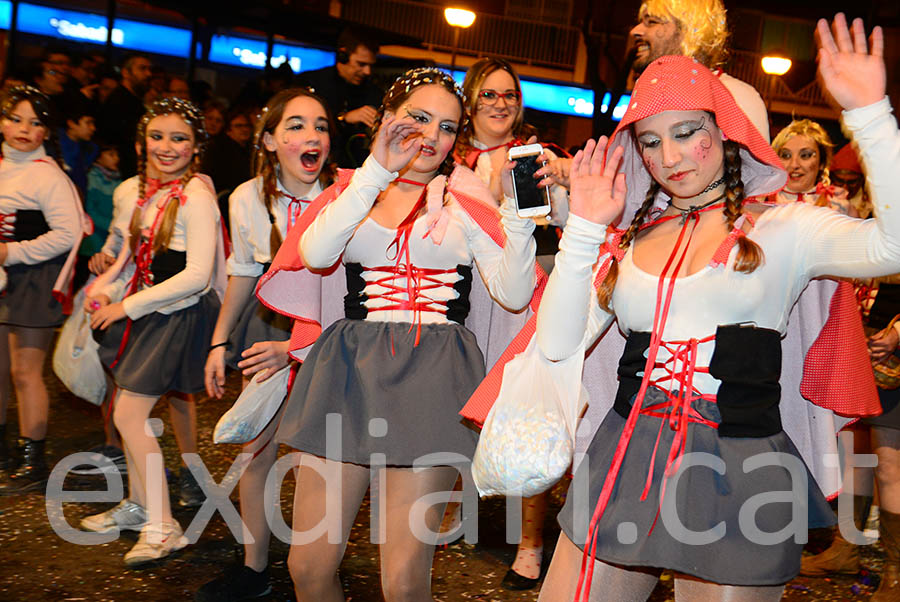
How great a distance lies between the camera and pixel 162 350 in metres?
4.65

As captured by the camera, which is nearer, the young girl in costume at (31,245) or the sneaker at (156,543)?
the sneaker at (156,543)

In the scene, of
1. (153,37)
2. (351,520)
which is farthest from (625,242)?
(153,37)

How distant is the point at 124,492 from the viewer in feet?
17.6

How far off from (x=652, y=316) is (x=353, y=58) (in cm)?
432

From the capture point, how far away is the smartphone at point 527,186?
273 cm

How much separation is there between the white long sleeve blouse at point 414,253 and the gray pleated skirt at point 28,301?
3.03 meters

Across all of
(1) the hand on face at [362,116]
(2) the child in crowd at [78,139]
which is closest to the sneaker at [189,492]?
(1) the hand on face at [362,116]

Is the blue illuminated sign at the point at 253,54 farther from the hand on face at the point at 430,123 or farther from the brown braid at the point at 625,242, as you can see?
the brown braid at the point at 625,242

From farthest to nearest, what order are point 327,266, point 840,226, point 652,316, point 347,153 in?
point 347,153, point 327,266, point 652,316, point 840,226

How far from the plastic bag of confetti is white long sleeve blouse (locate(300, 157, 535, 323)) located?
0.52 meters

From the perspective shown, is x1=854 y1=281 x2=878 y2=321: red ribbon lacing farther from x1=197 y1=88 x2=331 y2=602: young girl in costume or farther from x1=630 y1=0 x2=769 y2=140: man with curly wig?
x1=197 y1=88 x2=331 y2=602: young girl in costume

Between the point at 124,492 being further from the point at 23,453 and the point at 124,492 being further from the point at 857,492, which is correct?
the point at 857,492

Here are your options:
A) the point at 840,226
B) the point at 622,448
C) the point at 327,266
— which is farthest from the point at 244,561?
the point at 840,226

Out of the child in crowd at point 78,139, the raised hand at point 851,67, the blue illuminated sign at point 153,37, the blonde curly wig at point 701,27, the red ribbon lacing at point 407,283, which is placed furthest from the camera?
the blue illuminated sign at point 153,37
